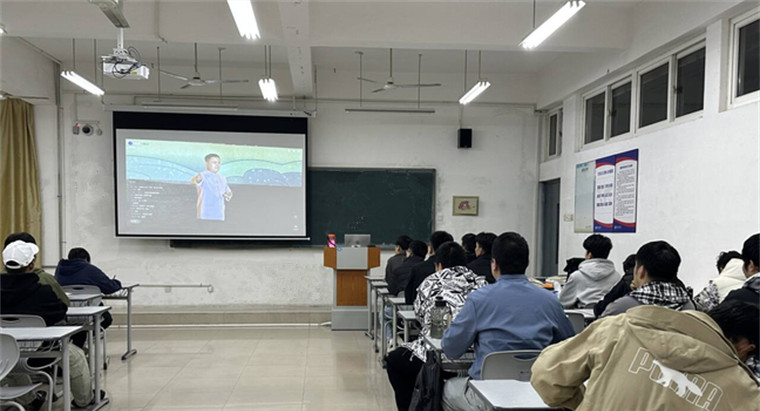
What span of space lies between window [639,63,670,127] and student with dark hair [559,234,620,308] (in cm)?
181

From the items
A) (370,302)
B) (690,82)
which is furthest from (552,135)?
(370,302)

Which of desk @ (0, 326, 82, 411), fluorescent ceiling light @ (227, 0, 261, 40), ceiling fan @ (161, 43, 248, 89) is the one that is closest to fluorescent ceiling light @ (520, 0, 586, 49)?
fluorescent ceiling light @ (227, 0, 261, 40)

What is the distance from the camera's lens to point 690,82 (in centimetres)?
442

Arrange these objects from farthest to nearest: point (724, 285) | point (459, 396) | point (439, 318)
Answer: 1. point (724, 285)
2. point (439, 318)
3. point (459, 396)

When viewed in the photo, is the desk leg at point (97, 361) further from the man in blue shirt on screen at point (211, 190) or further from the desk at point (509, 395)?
the man in blue shirt on screen at point (211, 190)

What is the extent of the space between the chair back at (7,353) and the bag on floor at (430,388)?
2126 millimetres

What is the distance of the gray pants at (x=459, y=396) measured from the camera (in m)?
2.19

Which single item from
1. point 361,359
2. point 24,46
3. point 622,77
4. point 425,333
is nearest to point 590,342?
point 425,333

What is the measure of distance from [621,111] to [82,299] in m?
5.99

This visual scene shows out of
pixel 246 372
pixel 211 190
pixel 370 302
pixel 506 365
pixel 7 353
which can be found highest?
pixel 211 190

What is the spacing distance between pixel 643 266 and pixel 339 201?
524 centimetres

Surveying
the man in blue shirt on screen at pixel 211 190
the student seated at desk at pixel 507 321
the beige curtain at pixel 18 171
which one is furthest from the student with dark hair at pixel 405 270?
the beige curtain at pixel 18 171

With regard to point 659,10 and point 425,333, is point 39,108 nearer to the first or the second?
point 425,333

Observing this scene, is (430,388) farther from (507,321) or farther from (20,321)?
(20,321)
